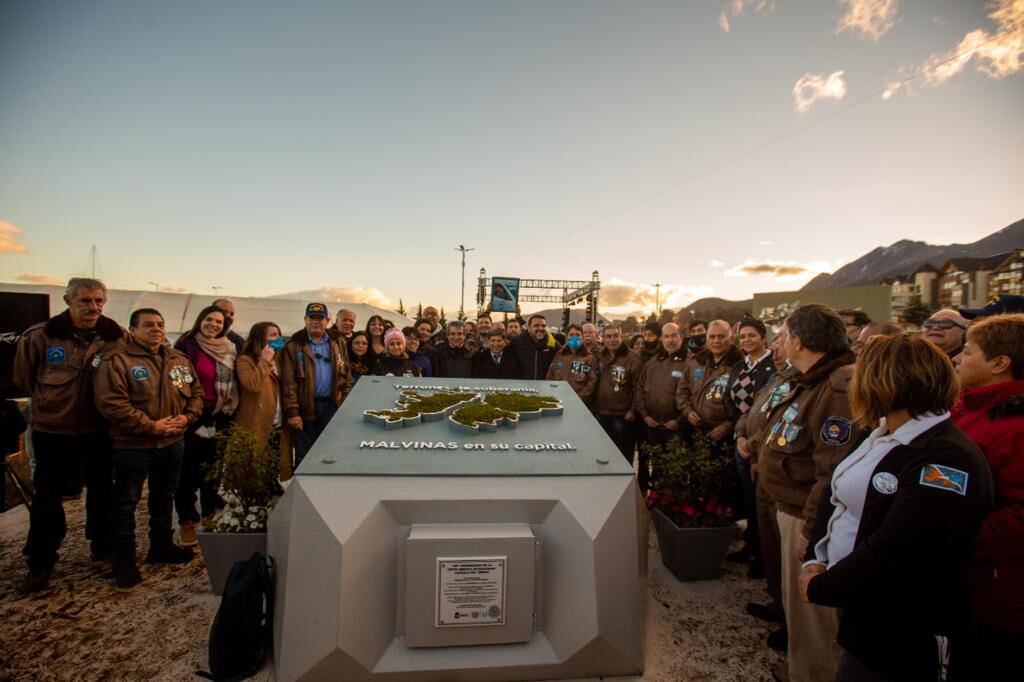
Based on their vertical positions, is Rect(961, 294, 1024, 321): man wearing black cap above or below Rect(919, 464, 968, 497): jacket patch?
above

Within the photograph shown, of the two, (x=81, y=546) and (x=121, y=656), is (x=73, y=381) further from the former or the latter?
(x=121, y=656)

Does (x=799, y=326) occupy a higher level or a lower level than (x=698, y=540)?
higher

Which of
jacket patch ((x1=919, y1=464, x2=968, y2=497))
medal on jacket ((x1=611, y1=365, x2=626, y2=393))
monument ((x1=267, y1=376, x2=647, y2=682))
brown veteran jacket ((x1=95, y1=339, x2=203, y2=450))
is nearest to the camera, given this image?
jacket patch ((x1=919, y1=464, x2=968, y2=497))

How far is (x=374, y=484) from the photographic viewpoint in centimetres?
238

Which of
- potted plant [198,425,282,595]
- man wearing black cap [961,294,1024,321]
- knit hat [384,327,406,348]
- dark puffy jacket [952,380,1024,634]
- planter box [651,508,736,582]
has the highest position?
man wearing black cap [961,294,1024,321]

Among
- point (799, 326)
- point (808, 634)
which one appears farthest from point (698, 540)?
point (799, 326)

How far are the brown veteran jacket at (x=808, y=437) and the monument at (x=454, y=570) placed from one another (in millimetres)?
973

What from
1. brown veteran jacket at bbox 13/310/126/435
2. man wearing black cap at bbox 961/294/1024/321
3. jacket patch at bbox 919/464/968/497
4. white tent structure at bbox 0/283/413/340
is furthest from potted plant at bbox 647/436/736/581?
white tent structure at bbox 0/283/413/340

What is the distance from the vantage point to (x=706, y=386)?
16.9ft

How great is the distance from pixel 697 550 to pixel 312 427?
3.97m

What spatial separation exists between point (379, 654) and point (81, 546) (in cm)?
382

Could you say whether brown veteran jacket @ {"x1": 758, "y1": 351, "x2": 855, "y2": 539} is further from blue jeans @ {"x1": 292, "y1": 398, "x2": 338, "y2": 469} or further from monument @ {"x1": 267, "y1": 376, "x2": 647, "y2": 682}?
blue jeans @ {"x1": 292, "y1": 398, "x2": 338, "y2": 469}

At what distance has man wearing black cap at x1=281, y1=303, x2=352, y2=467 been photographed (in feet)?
16.7

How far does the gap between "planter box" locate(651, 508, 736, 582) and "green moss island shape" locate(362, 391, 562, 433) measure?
1.50 meters
